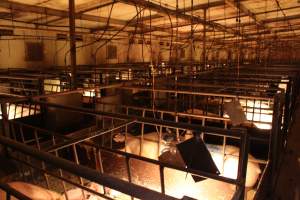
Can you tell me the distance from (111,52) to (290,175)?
1005cm

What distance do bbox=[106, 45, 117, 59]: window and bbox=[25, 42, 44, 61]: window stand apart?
128 inches

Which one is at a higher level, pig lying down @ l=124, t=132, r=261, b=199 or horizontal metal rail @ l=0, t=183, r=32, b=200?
horizontal metal rail @ l=0, t=183, r=32, b=200

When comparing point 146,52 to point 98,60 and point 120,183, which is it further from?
point 120,183

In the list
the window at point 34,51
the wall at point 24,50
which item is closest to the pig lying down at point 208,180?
the wall at point 24,50

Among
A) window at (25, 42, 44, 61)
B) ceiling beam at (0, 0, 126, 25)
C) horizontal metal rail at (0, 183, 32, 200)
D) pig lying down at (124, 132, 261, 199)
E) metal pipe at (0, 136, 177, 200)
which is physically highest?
ceiling beam at (0, 0, 126, 25)

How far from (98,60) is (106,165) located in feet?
27.3

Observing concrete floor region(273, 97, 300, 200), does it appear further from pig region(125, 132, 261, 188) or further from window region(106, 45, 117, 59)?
window region(106, 45, 117, 59)

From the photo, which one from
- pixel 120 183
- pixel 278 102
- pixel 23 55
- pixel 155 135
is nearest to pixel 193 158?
pixel 120 183

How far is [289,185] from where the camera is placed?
2559mm

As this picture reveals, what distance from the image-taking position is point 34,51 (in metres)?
8.67

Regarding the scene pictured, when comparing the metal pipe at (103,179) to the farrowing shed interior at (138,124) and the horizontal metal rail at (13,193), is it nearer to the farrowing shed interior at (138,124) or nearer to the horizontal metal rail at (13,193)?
the farrowing shed interior at (138,124)

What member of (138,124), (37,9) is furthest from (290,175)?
(37,9)

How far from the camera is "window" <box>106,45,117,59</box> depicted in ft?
37.9

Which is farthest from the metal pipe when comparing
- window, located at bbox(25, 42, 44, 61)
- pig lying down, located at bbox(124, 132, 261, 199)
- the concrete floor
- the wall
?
window, located at bbox(25, 42, 44, 61)
